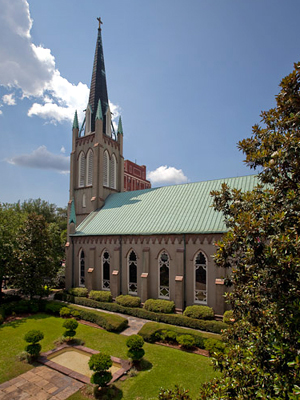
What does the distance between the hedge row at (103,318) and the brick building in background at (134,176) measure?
62.7 metres

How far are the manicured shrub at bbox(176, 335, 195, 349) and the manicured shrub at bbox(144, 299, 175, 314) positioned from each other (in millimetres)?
4562

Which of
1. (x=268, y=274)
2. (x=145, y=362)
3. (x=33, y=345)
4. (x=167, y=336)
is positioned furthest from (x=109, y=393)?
(x=268, y=274)

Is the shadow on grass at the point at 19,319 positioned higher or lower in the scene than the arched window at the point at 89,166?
lower

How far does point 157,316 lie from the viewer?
17.6 m

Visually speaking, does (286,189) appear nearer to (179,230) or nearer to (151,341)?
(151,341)

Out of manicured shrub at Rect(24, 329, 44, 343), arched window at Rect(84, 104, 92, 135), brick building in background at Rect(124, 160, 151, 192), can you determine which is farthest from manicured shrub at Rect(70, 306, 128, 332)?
brick building in background at Rect(124, 160, 151, 192)

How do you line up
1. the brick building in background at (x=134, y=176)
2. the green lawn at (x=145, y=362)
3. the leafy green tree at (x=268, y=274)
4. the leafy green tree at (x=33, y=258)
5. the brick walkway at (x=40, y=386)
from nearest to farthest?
the leafy green tree at (x=268, y=274) < the brick walkway at (x=40, y=386) < the green lawn at (x=145, y=362) < the leafy green tree at (x=33, y=258) < the brick building in background at (x=134, y=176)

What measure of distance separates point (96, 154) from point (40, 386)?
23.9 meters

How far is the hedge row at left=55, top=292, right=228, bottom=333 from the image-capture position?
1552 cm

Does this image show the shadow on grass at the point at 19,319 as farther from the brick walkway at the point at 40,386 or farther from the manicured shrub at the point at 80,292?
the brick walkway at the point at 40,386

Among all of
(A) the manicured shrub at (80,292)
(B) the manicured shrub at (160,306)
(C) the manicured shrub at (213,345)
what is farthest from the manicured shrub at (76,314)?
(C) the manicured shrub at (213,345)

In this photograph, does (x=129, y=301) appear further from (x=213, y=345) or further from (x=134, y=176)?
(x=134, y=176)

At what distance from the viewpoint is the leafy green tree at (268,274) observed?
408 cm

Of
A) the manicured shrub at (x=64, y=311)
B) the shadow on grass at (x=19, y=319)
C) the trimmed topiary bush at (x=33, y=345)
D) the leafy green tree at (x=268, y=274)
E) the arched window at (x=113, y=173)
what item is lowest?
the shadow on grass at (x=19, y=319)
